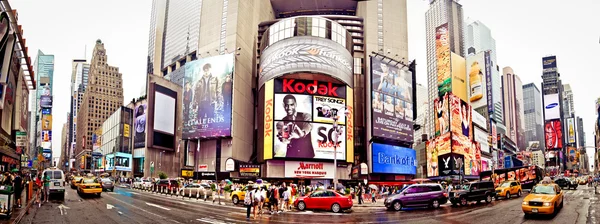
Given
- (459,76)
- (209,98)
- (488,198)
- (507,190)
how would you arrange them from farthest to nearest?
1. (459,76)
2. (209,98)
3. (507,190)
4. (488,198)

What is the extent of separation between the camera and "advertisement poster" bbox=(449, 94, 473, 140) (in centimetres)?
9850

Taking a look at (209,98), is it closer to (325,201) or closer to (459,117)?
(459,117)

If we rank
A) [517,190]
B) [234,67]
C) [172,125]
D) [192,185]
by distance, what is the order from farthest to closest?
1. [172,125]
2. [234,67]
3. [192,185]
4. [517,190]

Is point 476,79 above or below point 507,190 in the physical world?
above

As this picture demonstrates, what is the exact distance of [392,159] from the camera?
90875 mm

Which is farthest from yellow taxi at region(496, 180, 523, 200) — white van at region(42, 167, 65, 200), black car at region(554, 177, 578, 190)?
white van at region(42, 167, 65, 200)

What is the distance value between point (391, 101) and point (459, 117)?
21358 mm

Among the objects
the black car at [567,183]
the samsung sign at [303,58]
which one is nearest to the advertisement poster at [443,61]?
the samsung sign at [303,58]

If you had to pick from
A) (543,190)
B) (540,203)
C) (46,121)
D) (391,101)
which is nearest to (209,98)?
(46,121)

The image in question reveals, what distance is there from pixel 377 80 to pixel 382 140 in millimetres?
12587

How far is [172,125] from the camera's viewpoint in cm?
11019

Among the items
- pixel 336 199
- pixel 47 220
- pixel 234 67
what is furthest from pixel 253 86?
pixel 47 220

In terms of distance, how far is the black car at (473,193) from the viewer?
31956 millimetres

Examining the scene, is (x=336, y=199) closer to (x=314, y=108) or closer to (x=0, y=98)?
(x=0, y=98)
